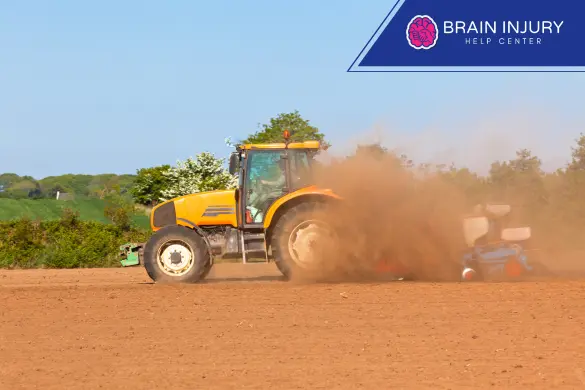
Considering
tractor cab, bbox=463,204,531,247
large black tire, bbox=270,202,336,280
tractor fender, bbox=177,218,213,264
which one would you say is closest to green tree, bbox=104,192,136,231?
tractor fender, bbox=177,218,213,264

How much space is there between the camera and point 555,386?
704cm

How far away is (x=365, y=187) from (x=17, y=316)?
6.30m

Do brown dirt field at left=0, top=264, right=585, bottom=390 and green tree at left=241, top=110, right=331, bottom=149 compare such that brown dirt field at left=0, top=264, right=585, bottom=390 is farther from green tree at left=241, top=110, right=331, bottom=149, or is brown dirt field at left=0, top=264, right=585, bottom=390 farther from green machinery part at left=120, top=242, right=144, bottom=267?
green tree at left=241, top=110, right=331, bottom=149

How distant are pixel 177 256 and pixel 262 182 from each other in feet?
6.57

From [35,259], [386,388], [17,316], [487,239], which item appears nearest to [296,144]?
[487,239]

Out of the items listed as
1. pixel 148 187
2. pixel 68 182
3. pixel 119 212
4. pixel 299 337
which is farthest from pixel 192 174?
pixel 68 182

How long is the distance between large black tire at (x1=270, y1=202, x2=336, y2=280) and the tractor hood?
110 cm

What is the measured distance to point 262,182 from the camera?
1538cm

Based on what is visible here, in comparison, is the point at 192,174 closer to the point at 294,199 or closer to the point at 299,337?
the point at 294,199

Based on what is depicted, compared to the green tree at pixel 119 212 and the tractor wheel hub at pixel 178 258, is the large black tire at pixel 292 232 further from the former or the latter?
the green tree at pixel 119 212

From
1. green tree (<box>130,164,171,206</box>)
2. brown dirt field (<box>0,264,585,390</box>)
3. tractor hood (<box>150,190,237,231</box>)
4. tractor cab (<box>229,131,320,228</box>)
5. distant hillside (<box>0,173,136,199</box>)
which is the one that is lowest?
brown dirt field (<box>0,264,585,390</box>)

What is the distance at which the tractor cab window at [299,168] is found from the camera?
50.3 ft

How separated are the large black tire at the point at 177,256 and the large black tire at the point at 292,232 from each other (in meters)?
1.38

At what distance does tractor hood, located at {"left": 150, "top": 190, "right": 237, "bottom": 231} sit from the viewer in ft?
51.6
